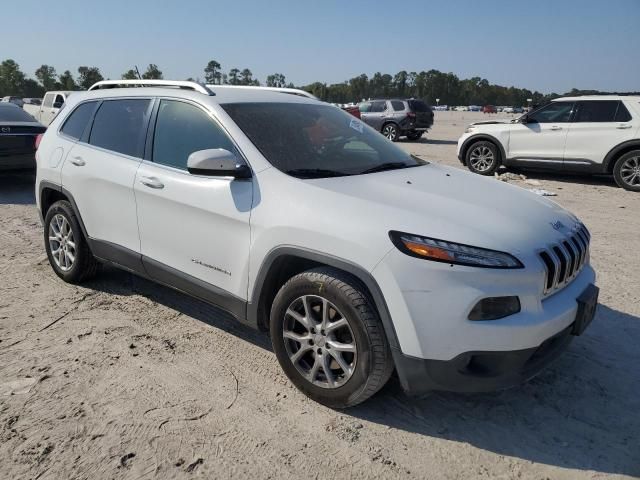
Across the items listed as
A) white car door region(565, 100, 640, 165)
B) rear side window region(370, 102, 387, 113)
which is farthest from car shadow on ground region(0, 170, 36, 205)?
rear side window region(370, 102, 387, 113)

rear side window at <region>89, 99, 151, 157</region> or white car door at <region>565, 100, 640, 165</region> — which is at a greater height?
rear side window at <region>89, 99, 151, 157</region>

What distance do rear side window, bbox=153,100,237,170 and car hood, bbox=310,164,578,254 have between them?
0.82 metres

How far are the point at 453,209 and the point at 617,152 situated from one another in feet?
Result: 28.8

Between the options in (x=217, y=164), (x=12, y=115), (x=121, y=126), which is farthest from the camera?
(x=12, y=115)

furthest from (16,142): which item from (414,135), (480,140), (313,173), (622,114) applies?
(414,135)

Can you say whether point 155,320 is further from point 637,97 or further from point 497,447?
point 637,97

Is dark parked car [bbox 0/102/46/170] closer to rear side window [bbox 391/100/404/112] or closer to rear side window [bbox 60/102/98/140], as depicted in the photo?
rear side window [bbox 60/102/98/140]

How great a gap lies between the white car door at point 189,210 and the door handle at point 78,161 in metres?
0.82

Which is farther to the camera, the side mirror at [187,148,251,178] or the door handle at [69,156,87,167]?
the door handle at [69,156,87,167]

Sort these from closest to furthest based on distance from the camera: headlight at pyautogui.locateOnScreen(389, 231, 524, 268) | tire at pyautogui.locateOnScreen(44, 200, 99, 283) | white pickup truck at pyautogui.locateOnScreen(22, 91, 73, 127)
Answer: headlight at pyautogui.locateOnScreen(389, 231, 524, 268) → tire at pyautogui.locateOnScreen(44, 200, 99, 283) → white pickup truck at pyautogui.locateOnScreen(22, 91, 73, 127)

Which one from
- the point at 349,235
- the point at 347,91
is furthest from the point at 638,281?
the point at 347,91

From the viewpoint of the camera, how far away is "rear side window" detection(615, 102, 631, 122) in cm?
962

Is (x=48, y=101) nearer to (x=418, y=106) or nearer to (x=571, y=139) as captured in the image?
(x=418, y=106)

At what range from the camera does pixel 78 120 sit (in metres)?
4.40
